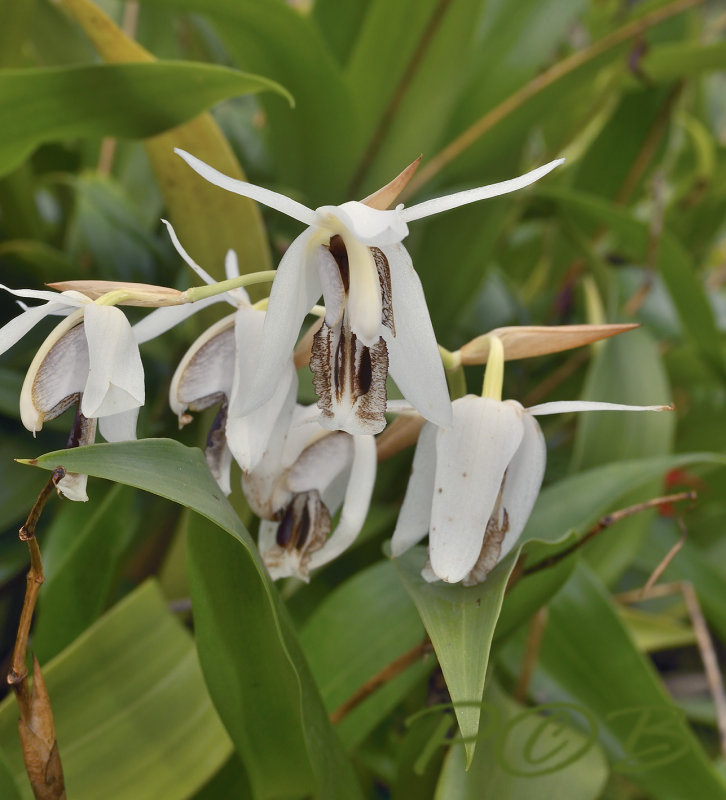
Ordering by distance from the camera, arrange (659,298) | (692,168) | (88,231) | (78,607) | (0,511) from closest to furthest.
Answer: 1. (78,607)
2. (0,511)
3. (88,231)
4. (659,298)
5. (692,168)

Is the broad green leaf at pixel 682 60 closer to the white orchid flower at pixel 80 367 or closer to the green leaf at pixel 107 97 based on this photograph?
the green leaf at pixel 107 97

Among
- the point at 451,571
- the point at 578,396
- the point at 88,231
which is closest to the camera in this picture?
the point at 451,571

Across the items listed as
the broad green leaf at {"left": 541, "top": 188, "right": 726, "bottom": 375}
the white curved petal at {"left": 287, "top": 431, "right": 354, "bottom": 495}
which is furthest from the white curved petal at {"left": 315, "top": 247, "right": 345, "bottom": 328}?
the broad green leaf at {"left": 541, "top": 188, "right": 726, "bottom": 375}

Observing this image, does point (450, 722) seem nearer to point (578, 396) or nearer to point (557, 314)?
point (578, 396)

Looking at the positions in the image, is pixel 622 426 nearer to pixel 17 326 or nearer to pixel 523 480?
pixel 523 480

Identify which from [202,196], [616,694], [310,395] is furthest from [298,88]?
[616,694]

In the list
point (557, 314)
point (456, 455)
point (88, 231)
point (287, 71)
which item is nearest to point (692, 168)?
point (557, 314)
